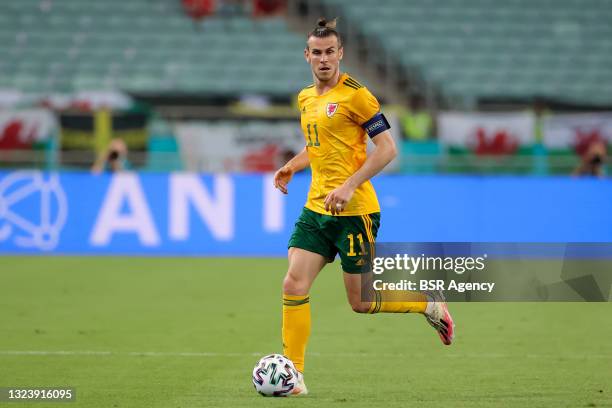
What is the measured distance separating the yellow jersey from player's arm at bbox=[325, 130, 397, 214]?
0.18 m

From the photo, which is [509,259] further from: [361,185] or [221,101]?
[221,101]

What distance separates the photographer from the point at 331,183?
7.18m

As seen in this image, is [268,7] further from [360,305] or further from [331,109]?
[360,305]

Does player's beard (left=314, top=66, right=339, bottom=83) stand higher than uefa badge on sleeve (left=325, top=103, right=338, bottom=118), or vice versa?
player's beard (left=314, top=66, right=339, bottom=83)

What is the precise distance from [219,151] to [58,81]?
5.38m

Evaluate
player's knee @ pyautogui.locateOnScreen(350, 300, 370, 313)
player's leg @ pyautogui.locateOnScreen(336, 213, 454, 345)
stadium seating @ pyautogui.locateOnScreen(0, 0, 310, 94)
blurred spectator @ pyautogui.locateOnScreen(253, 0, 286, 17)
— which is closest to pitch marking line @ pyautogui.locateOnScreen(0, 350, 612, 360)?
player's leg @ pyautogui.locateOnScreen(336, 213, 454, 345)

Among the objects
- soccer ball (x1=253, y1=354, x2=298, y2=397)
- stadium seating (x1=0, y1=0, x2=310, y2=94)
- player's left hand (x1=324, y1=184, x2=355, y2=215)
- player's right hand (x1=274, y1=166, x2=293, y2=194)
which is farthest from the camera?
stadium seating (x1=0, y1=0, x2=310, y2=94)

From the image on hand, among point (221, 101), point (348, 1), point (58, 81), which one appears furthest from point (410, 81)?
point (58, 81)

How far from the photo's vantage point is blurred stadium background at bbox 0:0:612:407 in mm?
8305

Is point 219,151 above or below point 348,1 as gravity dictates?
below

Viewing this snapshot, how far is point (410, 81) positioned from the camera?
84.5 ft

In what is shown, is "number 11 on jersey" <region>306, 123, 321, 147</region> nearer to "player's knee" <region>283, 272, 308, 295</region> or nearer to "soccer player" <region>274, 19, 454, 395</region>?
"soccer player" <region>274, 19, 454, 395</region>

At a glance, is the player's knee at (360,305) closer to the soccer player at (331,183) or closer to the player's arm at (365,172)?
the soccer player at (331,183)

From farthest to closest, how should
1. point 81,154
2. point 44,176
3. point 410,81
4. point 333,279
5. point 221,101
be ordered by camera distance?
point 410,81 → point 221,101 → point 81,154 → point 44,176 → point 333,279
